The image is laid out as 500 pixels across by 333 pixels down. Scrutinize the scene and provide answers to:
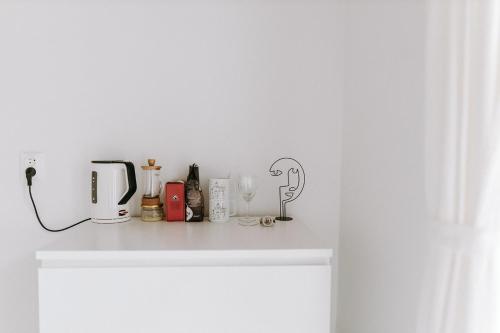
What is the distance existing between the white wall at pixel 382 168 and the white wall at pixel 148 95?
16 cm

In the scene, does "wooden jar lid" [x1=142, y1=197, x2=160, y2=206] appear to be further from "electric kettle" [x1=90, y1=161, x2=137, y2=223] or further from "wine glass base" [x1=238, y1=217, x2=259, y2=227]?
"wine glass base" [x1=238, y1=217, x2=259, y2=227]

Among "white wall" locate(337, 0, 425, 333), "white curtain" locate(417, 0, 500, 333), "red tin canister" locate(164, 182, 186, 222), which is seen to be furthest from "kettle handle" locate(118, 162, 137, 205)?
"white curtain" locate(417, 0, 500, 333)

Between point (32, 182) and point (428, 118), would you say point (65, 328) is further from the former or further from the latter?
point (428, 118)

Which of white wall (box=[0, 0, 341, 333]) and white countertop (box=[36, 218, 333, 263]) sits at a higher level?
white wall (box=[0, 0, 341, 333])

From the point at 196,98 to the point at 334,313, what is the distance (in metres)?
1.08

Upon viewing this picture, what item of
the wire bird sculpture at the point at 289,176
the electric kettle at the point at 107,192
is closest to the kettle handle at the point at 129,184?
the electric kettle at the point at 107,192

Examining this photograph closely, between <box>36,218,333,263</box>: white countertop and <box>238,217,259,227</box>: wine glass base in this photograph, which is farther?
<box>238,217,259,227</box>: wine glass base

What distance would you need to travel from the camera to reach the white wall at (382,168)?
3.29ft

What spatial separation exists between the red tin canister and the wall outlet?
1.71 ft

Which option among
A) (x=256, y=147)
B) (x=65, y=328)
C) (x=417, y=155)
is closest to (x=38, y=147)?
(x=65, y=328)

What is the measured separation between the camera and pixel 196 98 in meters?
1.48

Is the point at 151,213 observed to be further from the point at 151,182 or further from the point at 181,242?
the point at 181,242

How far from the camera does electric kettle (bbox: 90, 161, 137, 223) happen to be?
1.35 m

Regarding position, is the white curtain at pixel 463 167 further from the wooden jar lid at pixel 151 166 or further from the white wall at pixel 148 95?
the wooden jar lid at pixel 151 166
